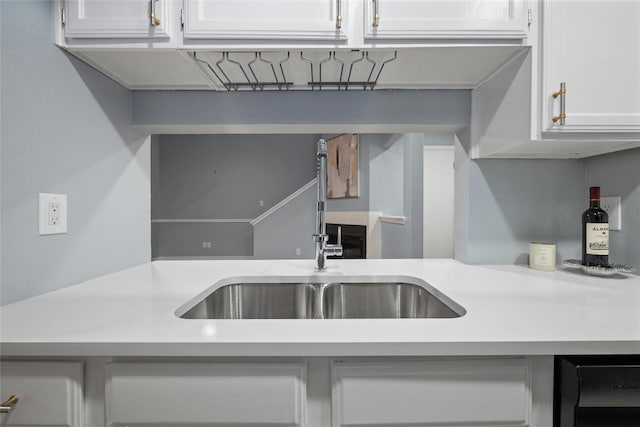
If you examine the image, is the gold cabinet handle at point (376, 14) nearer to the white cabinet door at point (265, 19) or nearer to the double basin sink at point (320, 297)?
the white cabinet door at point (265, 19)

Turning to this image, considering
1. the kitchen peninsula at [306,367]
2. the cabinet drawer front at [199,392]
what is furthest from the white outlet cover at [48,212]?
the cabinet drawer front at [199,392]

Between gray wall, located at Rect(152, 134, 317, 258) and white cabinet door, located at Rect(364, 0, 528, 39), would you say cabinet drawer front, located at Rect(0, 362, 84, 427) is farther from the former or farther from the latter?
gray wall, located at Rect(152, 134, 317, 258)

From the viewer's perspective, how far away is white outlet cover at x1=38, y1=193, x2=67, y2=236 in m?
0.92

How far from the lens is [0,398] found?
63 centimetres

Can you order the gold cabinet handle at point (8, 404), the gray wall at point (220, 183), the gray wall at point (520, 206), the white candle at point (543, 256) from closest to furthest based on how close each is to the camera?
the gold cabinet handle at point (8, 404)
the white candle at point (543, 256)
the gray wall at point (520, 206)
the gray wall at point (220, 183)

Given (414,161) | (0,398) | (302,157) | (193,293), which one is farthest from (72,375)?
(302,157)

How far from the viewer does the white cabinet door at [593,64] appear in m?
0.94

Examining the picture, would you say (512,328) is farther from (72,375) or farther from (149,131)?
(149,131)

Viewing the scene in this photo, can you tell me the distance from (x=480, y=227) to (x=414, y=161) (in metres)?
2.42

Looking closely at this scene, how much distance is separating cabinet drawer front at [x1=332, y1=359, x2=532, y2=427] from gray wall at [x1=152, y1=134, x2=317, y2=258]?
22.0ft

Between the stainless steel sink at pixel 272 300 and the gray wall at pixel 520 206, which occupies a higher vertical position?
the gray wall at pixel 520 206

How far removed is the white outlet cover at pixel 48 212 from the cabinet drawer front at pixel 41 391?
43 cm

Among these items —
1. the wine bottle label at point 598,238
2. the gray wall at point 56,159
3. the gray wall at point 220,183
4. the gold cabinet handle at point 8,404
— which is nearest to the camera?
the gold cabinet handle at point 8,404

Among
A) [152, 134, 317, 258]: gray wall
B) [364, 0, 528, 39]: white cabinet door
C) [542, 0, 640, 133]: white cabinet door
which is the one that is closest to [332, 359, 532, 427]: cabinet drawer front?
[542, 0, 640, 133]: white cabinet door
